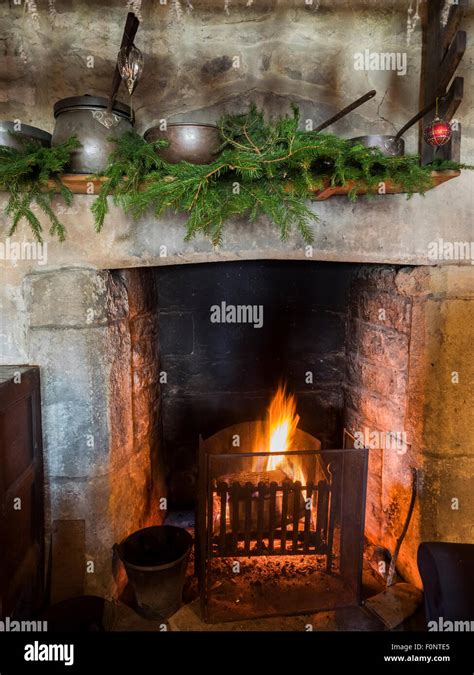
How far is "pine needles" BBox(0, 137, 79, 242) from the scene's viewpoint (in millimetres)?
1836

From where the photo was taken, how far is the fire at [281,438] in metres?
3.10

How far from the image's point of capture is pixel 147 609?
238cm

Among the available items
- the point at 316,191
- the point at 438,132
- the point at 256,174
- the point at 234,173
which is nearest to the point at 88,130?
the point at 234,173

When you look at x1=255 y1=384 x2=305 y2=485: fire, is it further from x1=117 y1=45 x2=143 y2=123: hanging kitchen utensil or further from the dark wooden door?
x1=117 y1=45 x2=143 y2=123: hanging kitchen utensil

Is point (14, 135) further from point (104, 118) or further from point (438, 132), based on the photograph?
point (438, 132)

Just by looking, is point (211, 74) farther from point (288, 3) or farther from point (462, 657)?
point (462, 657)

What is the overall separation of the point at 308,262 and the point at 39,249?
1992mm

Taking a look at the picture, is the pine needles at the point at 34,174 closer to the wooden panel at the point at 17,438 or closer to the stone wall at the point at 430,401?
the wooden panel at the point at 17,438

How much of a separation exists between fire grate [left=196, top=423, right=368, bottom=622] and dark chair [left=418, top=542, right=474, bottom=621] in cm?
63

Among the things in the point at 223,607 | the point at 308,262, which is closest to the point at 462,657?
the point at 223,607

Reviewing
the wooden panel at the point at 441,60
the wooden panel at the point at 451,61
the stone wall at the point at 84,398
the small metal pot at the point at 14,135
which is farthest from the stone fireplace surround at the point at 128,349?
the wooden panel at the point at 451,61

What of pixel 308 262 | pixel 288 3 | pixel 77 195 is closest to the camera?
pixel 77 195

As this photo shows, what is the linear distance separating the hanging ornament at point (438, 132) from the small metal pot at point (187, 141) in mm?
1021

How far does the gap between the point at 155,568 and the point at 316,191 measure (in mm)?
2178
